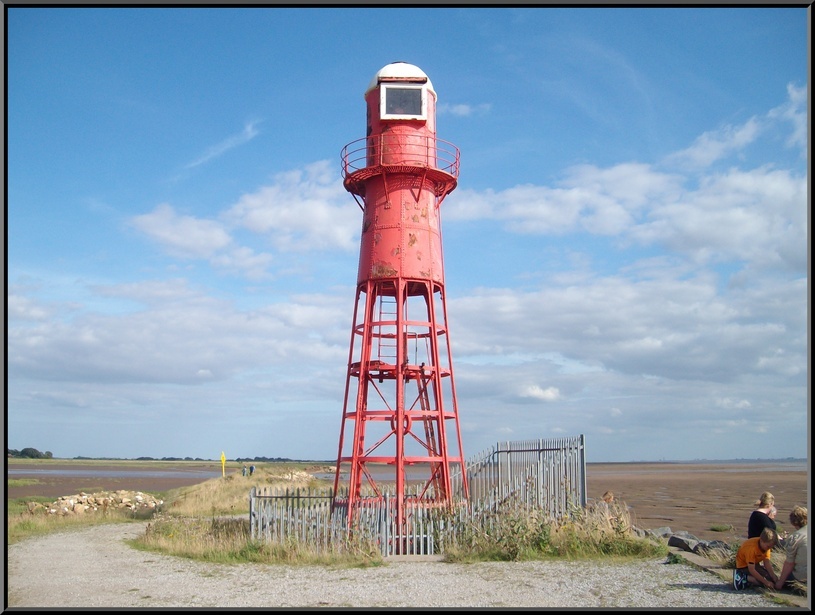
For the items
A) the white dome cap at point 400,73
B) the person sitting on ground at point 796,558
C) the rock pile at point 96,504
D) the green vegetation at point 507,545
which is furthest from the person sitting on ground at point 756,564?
the rock pile at point 96,504

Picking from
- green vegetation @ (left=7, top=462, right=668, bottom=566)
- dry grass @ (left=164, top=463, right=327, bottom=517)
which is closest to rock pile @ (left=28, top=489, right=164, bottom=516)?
dry grass @ (left=164, top=463, right=327, bottom=517)

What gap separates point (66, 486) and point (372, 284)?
45.2m

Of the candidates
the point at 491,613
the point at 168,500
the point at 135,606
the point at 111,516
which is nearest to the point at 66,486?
the point at 168,500

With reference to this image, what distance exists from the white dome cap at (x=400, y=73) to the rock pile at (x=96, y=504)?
20260 mm

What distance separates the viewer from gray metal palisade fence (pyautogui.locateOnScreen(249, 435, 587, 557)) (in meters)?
17.0

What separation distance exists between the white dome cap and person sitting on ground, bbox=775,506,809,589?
13245mm

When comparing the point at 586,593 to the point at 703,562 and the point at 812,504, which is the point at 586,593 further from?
the point at 812,504

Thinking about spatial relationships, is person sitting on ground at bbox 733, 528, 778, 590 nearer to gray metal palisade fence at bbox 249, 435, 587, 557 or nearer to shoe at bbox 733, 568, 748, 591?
shoe at bbox 733, 568, 748, 591

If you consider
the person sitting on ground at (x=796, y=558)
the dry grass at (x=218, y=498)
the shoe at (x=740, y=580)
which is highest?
the person sitting on ground at (x=796, y=558)

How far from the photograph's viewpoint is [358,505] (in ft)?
58.5

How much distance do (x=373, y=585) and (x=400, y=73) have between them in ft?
41.1

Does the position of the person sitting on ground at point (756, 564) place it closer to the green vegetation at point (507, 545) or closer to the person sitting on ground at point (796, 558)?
the person sitting on ground at point (796, 558)

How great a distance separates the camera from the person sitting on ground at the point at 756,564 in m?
12.1

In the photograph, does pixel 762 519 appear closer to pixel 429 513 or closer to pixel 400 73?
pixel 429 513
